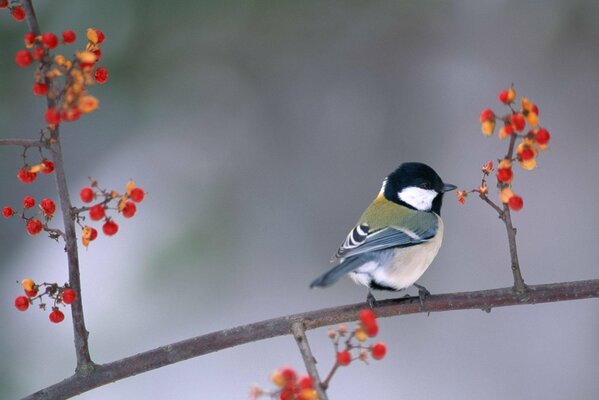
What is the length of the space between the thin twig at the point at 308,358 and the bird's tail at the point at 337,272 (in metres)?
0.06

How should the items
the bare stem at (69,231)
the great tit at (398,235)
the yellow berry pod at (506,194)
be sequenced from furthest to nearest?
the great tit at (398,235), the yellow berry pod at (506,194), the bare stem at (69,231)

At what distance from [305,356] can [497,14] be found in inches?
69.7

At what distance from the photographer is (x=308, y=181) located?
232 cm

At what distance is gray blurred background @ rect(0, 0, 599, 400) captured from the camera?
2.11 m

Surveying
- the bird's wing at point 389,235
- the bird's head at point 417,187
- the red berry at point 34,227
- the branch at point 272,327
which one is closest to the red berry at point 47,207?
the red berry at point 34,227

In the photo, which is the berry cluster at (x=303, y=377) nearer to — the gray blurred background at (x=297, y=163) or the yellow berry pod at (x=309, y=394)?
the yellow berry pod at (x=309, y=394)

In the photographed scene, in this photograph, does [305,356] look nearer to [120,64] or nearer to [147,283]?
[147,283]

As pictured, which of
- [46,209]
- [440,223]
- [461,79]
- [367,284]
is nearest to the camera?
[46,209]

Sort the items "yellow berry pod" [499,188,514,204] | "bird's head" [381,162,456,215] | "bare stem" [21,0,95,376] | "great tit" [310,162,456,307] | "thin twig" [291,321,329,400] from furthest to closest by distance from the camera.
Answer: "bird's head" [381,162,456,215], "great tit" [310,162,456,307], "yellow berry pod" [499,188,514,204], "bare stem" [21,0,95,376], "thin twig" [291,321,329,400]

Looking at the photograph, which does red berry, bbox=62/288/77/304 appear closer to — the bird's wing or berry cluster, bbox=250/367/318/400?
berry cluster, bbox=250/367/318/400

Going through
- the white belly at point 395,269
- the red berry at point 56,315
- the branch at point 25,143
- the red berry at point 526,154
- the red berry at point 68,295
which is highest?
the branch at point 25,143

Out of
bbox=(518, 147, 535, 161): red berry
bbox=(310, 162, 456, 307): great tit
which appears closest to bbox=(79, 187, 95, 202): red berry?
bbox=(310, 162, 456, 307): great tit

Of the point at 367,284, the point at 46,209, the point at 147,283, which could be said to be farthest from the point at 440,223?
the point at 46,209

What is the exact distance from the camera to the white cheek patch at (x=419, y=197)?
1.79 meters
